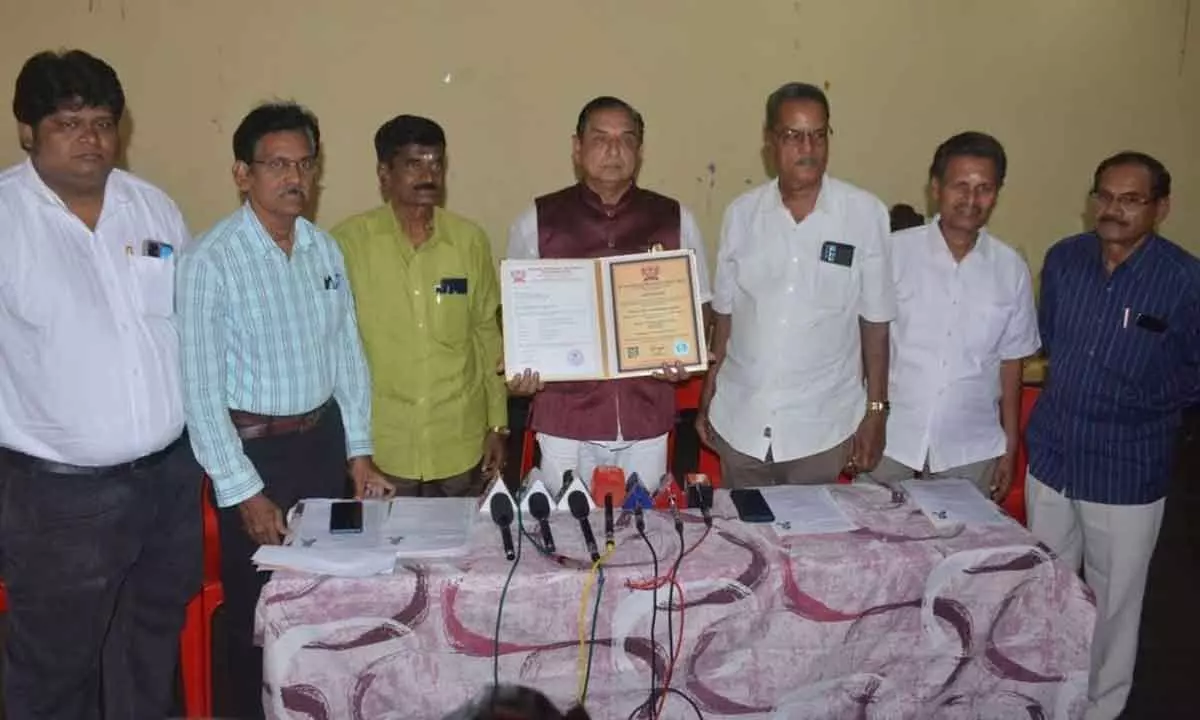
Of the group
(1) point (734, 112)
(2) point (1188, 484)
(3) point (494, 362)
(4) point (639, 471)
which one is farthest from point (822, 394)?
(2) point (1188, 484)

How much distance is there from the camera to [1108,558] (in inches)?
123

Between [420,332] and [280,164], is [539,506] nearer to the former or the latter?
[420,332]

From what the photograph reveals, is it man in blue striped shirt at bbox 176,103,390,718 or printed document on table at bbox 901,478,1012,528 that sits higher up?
man in blue striped shirt at bbox 176,103,390,718

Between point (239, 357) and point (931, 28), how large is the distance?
4.04 meters

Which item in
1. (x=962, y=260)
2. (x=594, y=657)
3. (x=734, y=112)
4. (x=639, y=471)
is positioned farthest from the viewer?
(x=734, y=112)

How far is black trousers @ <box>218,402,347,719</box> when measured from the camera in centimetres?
283

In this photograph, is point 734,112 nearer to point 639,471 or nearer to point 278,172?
point 639,471

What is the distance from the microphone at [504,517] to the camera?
250 cm

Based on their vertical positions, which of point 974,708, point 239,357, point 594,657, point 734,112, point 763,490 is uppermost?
point 734,112

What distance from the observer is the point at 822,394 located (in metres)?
3.17

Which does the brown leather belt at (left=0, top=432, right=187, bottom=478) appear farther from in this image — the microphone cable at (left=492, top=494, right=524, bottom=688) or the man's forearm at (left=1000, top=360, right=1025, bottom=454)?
the man's forearm at (left=1000, top=360, right=1025, bottom=454)

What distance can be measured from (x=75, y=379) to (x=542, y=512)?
50.0 inches

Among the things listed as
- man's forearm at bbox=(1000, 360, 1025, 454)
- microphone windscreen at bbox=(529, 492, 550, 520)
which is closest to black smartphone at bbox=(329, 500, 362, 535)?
microphone windscreen at bbox=(529, 492, 550, 520)

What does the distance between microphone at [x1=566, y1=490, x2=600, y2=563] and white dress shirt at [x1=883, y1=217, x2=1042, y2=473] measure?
1168 millimetres
